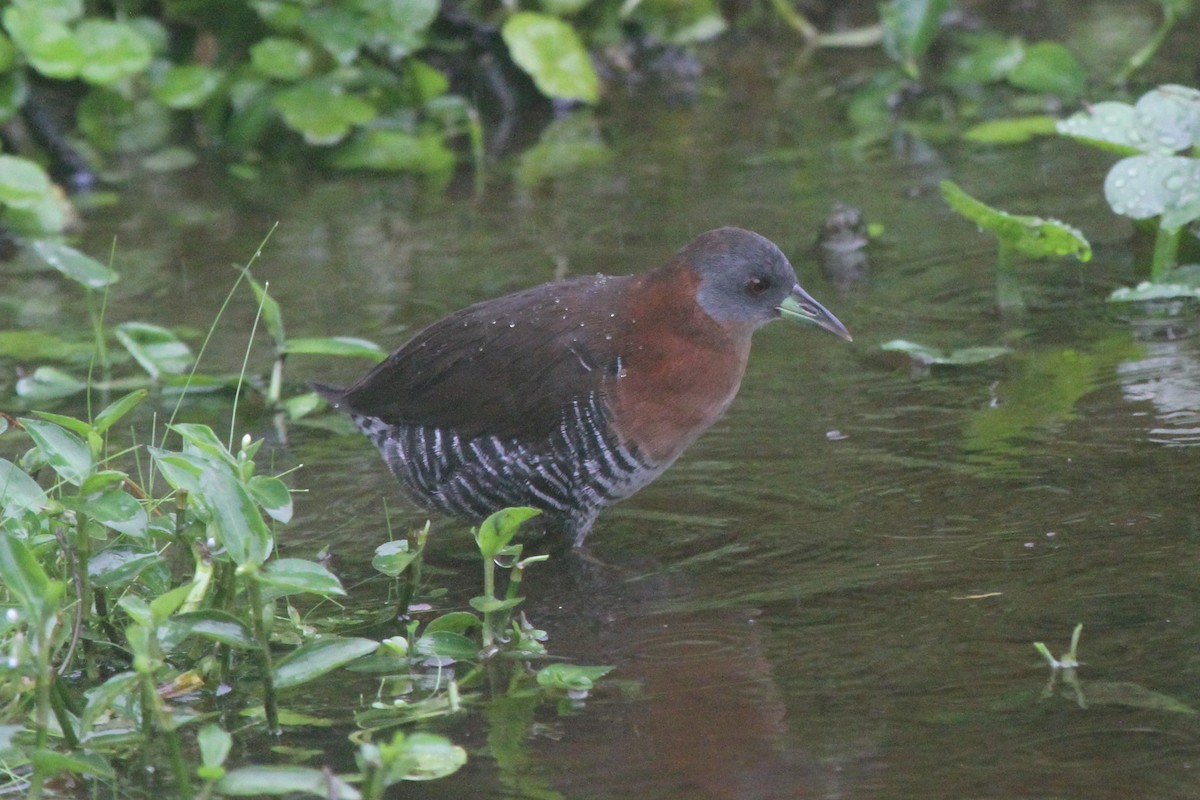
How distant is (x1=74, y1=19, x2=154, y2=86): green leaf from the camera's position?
6.45m

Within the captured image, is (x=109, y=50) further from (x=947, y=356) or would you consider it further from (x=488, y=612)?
(x=488, y=612)

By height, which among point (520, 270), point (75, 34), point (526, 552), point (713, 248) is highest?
point (75, 34)

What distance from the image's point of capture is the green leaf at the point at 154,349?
4793 millimetres

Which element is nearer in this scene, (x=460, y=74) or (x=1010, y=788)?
(x=1010, y=788)

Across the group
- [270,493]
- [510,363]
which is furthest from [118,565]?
[510,363]

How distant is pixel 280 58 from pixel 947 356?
11.4ft

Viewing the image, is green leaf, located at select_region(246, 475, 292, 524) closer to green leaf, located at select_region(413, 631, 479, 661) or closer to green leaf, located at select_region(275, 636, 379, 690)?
green leaf, located at select_region(275, 636, 379, 690)

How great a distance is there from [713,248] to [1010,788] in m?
1.64

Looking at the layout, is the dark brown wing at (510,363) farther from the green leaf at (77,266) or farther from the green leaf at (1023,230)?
the green leaf at (1023,230)

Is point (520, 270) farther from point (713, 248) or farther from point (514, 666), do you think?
point (514, 666)

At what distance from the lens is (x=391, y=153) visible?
7.13 m

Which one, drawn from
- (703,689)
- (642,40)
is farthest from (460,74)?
(703,689)

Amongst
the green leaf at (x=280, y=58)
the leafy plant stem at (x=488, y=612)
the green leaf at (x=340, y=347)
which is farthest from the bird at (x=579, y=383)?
the green leaf at (x=280, y=58)

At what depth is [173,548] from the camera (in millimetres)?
3752
